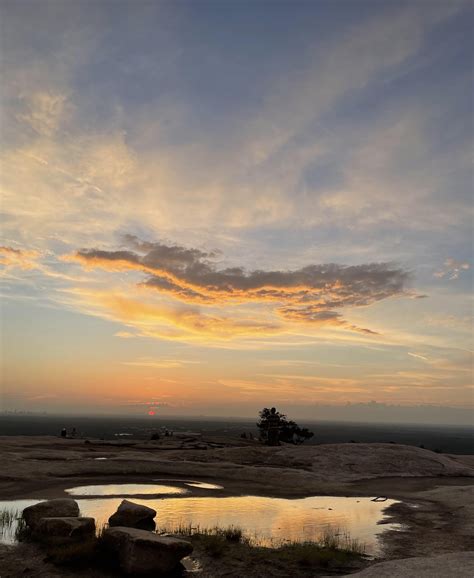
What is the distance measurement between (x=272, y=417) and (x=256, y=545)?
231 ft

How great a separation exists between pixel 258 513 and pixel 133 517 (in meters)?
8.75

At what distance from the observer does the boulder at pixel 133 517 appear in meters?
21.6

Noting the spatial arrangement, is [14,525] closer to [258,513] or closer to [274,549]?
[274,549]

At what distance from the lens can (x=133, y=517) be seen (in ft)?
70.9

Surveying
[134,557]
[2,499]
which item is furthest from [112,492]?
[134,557]

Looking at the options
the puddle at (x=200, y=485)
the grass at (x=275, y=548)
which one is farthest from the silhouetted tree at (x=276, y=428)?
the grass at (x=275, y=548)

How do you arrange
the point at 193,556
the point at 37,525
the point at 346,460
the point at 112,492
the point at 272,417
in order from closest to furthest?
the point at 193,556, the point at 37,525, the point at 112,492, the point at 346,460, the point at 272,417

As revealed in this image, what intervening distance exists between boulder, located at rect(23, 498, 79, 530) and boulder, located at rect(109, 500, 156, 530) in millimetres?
1813

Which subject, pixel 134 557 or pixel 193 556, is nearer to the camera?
pixel 134 557

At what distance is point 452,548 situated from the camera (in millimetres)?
20984

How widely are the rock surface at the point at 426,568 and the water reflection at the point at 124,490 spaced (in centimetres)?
1933

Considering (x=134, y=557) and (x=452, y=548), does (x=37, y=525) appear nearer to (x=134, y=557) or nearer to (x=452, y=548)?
(x=134, y=557)

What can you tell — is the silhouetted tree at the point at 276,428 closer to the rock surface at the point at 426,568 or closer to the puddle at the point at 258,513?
the puddle at the point at 258,513

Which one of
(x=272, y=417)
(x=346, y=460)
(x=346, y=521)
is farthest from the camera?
(x=272, y=417)
